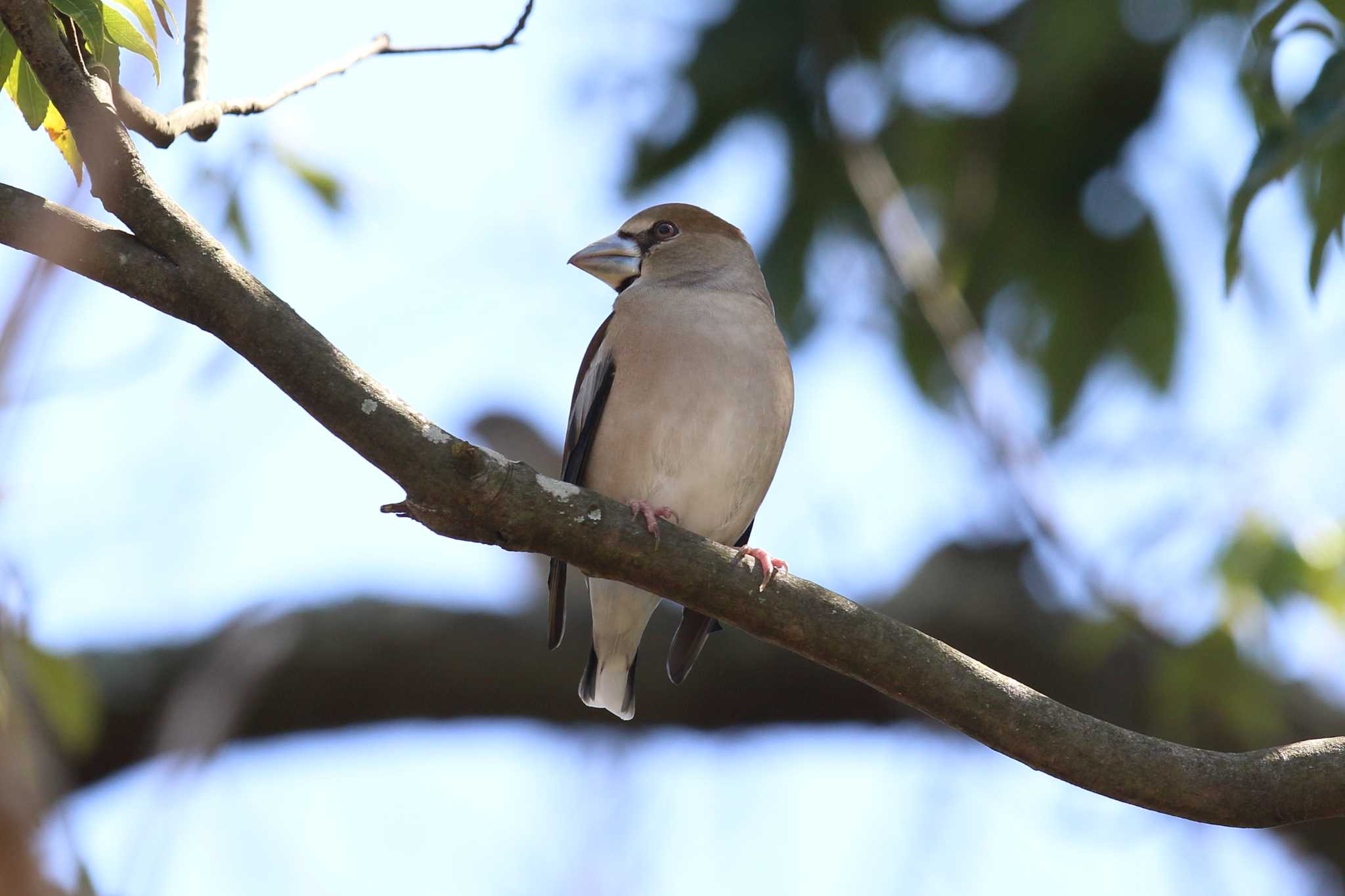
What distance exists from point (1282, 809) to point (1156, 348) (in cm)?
409

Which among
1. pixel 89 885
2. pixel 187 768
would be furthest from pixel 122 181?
pixel 89 885

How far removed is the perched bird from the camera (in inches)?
183

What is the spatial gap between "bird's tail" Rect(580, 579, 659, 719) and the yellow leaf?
2552mm

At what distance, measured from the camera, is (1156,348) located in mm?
6805

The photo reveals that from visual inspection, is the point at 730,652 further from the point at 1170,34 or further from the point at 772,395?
the point at 1170,34

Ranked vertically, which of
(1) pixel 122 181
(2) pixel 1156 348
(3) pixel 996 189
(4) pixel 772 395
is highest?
(3) pixel 996 189

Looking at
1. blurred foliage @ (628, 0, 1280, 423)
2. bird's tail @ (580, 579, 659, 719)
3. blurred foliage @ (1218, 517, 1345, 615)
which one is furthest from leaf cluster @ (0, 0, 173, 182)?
blurred foliage @ (1218, 517, 1345, 615)

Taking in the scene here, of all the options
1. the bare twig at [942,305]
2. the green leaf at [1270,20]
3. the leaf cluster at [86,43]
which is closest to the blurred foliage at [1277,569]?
the bare twig at [942,305]

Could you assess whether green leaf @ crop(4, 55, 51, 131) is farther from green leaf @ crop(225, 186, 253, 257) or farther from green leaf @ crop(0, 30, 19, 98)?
green leaf @ crop(225, 186, 253, 257)

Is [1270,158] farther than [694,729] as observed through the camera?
No

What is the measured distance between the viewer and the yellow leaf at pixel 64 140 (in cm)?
292

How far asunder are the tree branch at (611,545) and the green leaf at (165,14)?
207mm

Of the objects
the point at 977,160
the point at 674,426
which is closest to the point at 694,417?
the point at 674,426

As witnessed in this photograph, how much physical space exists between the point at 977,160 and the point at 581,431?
3400mm
